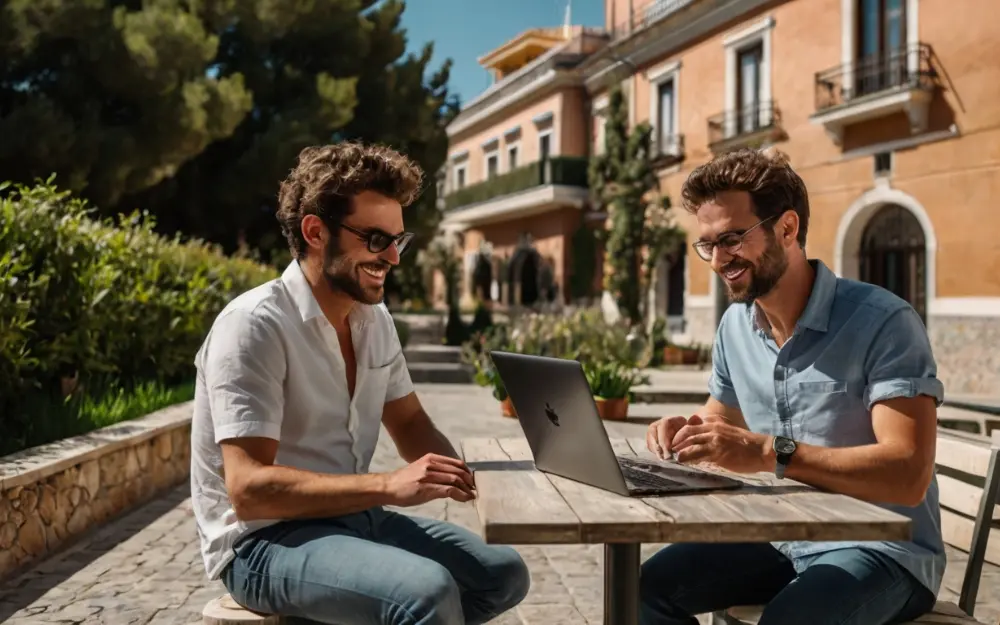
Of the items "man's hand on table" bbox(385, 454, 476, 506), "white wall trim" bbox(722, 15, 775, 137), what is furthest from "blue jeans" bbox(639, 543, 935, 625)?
"white wall trim" bbox(722, 15, 775, 137)

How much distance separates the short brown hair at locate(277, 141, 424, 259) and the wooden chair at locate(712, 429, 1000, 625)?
1.45 meters

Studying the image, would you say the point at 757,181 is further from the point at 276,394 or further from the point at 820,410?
the point at 276,394

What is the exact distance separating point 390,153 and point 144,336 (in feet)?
18.5

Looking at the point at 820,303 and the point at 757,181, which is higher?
the point at 757,181

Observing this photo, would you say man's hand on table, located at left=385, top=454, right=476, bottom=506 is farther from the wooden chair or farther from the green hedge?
the green hedge

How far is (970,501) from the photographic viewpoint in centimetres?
288

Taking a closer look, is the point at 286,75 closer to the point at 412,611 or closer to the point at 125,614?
the point at 125,614

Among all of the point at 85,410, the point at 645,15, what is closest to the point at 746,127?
the point at 645,15

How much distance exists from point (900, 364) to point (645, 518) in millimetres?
804

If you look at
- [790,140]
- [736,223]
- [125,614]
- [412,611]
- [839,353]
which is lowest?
[125,614]

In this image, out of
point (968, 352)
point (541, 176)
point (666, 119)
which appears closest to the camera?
point (968, 352)

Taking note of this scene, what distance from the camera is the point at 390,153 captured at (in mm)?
2658

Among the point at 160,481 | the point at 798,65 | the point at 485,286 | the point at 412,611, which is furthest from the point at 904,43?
the point at 485,286

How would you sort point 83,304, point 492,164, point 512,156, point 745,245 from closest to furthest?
point 745,245 < point 83,304 < point 512,156 < point 492,164
